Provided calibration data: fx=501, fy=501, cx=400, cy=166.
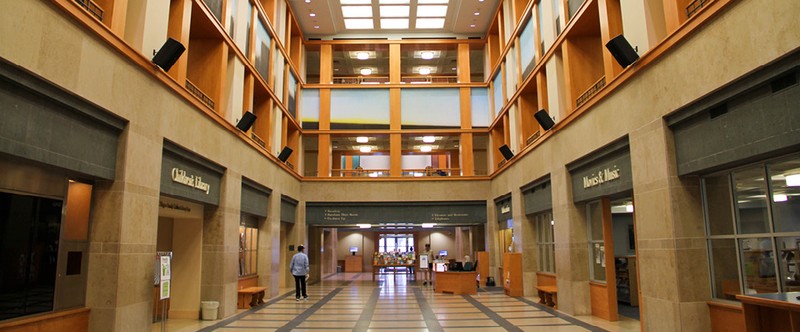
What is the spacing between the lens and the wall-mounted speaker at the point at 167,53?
293 inches

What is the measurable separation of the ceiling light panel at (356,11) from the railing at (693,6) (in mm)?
12770

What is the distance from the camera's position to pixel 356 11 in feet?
60.2

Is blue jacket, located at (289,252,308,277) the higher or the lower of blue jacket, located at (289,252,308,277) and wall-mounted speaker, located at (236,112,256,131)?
the lower

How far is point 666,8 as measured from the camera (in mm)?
6973

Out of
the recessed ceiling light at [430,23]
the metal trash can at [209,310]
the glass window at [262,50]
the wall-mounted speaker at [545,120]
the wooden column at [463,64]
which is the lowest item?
the metal trash can at [209,310]

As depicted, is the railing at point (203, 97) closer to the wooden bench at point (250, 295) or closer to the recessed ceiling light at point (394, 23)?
the wooden bench at point (250, 295)

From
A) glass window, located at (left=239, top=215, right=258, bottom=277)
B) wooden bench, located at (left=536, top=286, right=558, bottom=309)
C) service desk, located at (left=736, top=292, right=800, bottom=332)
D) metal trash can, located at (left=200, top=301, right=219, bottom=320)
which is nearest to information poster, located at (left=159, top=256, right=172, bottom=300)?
metal trash can, located at (left=200, top=301, right=219, bottom=320)

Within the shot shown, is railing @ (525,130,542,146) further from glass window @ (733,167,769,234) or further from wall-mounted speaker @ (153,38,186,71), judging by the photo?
wall-mounted speaker @ (153,38,186,71)

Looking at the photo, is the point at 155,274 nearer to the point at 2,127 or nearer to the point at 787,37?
the point at 2,127

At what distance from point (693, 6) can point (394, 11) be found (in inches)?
506

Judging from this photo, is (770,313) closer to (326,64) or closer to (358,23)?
(358,23)

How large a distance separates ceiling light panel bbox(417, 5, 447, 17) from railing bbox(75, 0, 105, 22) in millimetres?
12878

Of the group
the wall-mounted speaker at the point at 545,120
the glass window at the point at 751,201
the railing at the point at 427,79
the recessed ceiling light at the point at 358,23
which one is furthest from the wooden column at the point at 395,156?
the glass window at the point at 751,201

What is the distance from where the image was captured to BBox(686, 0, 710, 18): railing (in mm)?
6389
